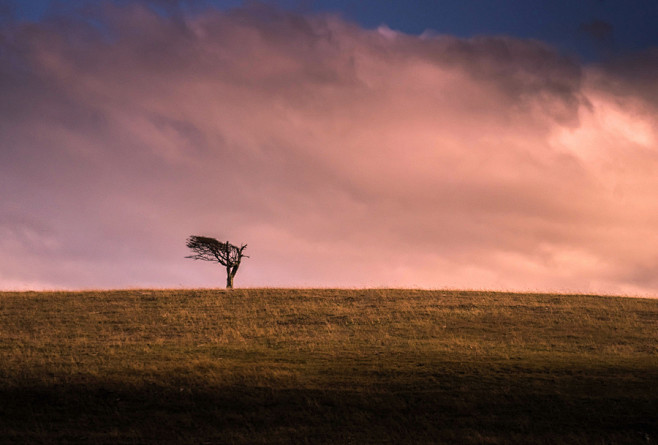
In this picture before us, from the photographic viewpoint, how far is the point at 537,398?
1905 cm

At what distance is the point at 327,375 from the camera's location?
21.9 meters

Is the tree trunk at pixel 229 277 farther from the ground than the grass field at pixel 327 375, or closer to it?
farther from the ground

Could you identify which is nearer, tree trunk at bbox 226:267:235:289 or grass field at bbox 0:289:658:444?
grass field at bbox 0:289:658:444

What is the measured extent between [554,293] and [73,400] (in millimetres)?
40330

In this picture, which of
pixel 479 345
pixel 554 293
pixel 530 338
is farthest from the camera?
pixel 554 293

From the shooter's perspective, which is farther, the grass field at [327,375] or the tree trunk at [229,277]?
the tree trunk at [229,277]

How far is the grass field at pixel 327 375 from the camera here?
16.7 meters

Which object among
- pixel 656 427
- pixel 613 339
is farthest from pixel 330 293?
pixel 656 427

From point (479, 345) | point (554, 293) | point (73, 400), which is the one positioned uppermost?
point (554, 293)

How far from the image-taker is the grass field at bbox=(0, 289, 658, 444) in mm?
16688

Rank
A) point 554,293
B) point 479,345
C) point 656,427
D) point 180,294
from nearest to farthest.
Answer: point 656,427 < point 479,345 < point 180,294 < point 554,293

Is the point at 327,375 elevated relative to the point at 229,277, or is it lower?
lower

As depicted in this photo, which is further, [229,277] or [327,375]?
[229,277]

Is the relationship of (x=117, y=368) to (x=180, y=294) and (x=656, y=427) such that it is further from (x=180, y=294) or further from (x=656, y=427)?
(x=180, y=294)
